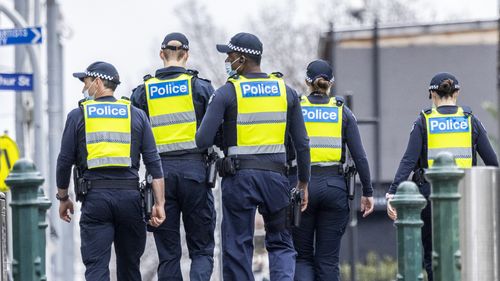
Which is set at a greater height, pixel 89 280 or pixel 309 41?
pixel 309 41

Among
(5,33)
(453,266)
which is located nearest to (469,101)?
(5,33)

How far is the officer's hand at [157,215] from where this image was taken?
475 inches

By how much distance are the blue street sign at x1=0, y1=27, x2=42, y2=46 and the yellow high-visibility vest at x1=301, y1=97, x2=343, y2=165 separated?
22.8 feet

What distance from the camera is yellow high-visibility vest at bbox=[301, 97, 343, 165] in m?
12.9

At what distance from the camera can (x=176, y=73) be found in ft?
40.8

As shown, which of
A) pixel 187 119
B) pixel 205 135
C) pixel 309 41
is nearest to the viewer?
pixel 205 135

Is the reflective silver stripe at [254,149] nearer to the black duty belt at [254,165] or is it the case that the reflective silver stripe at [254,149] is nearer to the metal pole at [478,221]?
the black duty belt at [254,165]

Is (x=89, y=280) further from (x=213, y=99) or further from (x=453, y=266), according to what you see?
(x=453, y=266)

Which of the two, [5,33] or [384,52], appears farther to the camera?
[384,52]

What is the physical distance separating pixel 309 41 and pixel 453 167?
5504 centimetres

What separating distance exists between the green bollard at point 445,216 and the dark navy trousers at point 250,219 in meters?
2.06

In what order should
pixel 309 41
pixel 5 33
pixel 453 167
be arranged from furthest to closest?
pixel 309 41 → pixel 5 33 → pixel 453 167

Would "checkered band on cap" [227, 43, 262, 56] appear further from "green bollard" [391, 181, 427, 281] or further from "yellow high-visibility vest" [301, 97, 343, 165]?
"green bollard" [391, 181, 427, 281]

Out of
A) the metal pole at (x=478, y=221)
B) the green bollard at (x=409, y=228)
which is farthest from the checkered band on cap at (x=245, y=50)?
the metal pole at (x=478, y=221)
